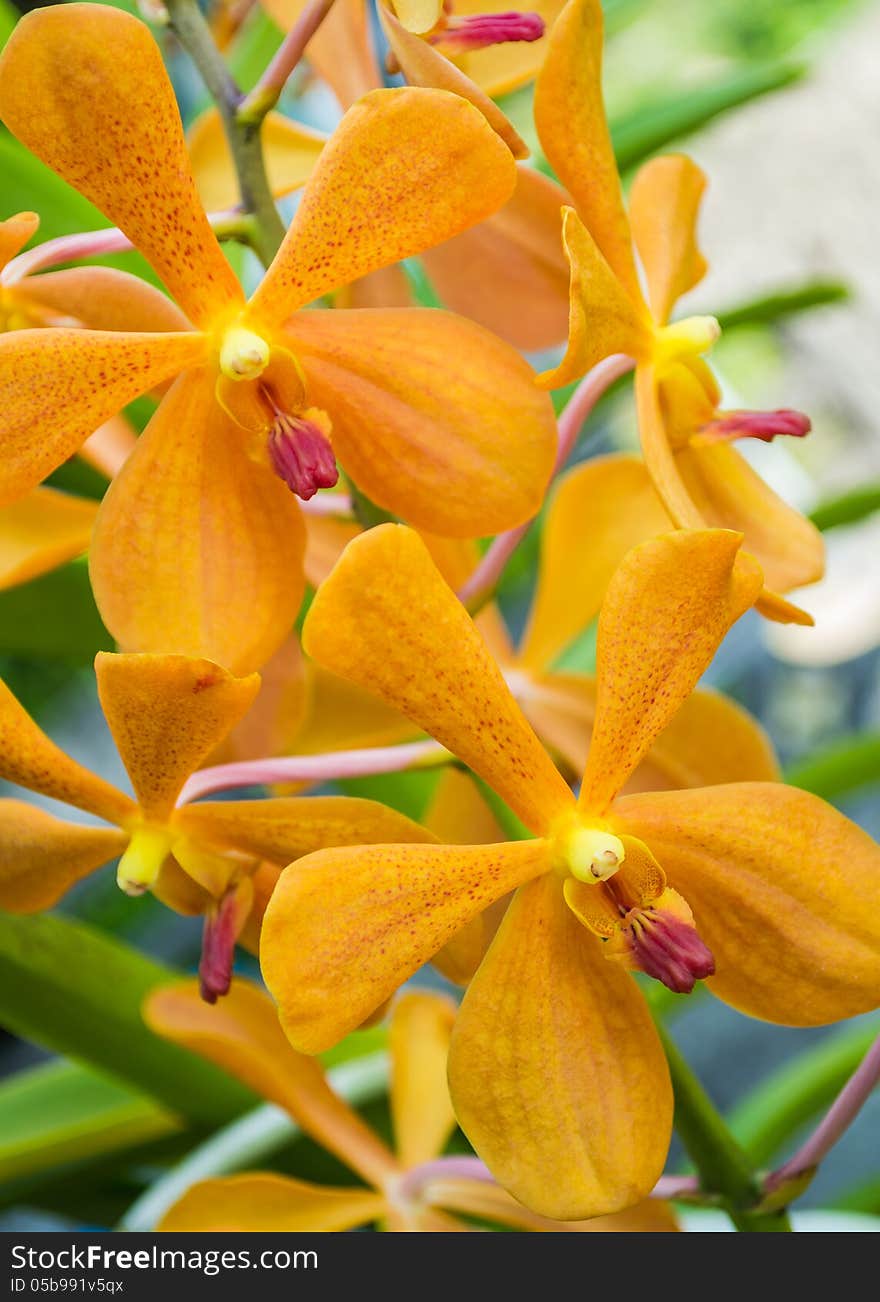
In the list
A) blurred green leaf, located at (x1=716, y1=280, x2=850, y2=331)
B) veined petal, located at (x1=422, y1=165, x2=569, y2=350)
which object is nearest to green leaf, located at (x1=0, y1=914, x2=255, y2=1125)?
veined petal, located at (x1=422, y1=165, x2=569, y2=350)

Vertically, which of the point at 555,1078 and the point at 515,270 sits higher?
the point at 515,270

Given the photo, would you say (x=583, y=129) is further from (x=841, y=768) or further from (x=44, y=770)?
(x=841, y=768)

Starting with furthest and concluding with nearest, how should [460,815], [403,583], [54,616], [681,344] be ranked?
[54,616], [460,815], [681,344], [403,583]

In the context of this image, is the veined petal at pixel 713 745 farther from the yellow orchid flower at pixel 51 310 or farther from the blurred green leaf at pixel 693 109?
the blurred green leaf at pixel 693 109

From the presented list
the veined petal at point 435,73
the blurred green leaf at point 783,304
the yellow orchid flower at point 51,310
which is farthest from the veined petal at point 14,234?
the blurred green leaf at point 783,304

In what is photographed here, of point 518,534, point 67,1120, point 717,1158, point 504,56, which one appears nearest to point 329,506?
point 518,534

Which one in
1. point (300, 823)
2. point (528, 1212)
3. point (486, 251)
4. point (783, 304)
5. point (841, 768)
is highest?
point (783, 304)
